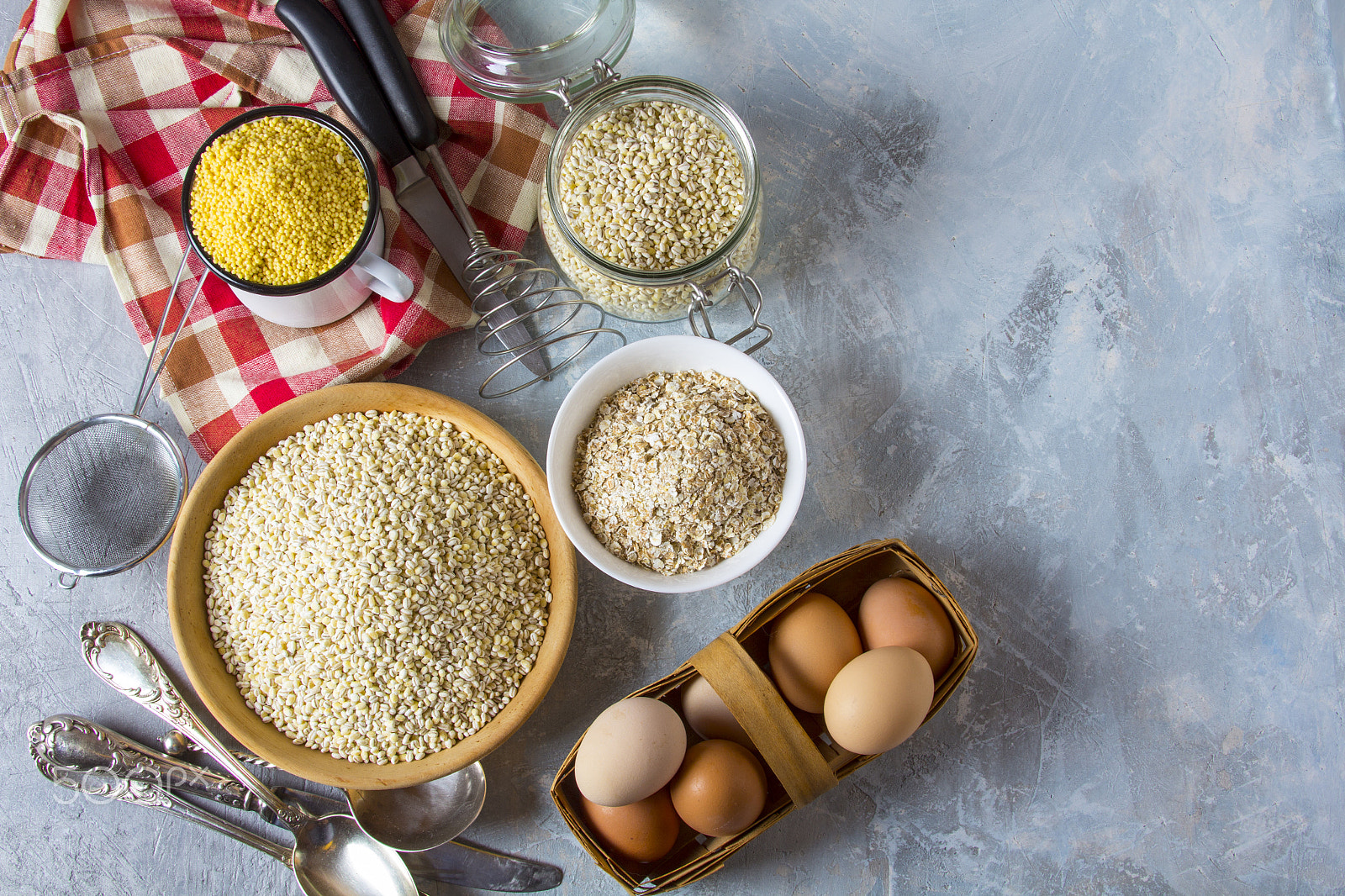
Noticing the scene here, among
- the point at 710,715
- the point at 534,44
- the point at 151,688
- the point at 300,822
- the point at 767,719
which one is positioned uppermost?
the point at 534,44

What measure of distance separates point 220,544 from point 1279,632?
1.78 m

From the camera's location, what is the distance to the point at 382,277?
3.77ft

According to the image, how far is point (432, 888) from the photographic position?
128 cm

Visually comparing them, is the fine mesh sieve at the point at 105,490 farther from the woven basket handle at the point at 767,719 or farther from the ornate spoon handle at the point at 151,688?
the woven basket handle at the point at 767,719

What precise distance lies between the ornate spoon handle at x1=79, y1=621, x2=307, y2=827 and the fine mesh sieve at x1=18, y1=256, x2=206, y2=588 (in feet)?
0.39

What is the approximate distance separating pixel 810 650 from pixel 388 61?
109 centimetres

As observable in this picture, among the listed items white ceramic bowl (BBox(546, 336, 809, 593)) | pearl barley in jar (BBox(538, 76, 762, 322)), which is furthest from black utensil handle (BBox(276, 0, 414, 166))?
white ceramic bowl (BBox(546, 336, 809, 593))

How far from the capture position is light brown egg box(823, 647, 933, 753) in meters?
0.97

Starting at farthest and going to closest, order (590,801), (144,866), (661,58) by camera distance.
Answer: (661,58)
(144,866)
(590,801)

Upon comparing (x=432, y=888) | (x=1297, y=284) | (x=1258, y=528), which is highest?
(x=1297, y=284)

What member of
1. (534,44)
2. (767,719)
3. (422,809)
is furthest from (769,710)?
(534,44)

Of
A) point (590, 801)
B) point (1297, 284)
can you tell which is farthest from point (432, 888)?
point (1297, 284)

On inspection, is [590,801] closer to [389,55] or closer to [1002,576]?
[1002,576]

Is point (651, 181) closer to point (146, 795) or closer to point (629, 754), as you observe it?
point (629, 754)
